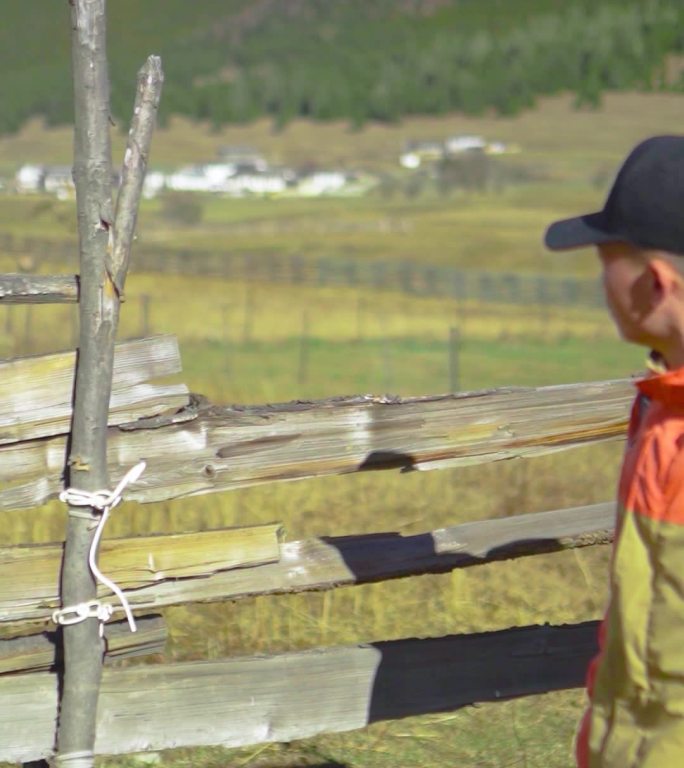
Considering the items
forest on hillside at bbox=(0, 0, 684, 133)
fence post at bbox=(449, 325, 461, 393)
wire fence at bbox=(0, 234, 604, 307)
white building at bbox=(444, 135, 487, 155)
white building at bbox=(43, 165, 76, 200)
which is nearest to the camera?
white building at bbox=(43, 165, 76, 200)

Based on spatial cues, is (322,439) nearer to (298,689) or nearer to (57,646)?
(298,689)

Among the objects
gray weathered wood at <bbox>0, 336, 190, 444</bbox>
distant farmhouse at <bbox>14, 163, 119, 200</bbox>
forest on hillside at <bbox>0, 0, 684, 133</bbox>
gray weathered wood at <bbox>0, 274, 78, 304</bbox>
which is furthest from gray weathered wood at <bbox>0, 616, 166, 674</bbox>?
forest on hillside at <bbox>0, 0, 684, 133</bbox>

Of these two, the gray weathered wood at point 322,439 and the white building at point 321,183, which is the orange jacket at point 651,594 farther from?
the white building at point 321,183

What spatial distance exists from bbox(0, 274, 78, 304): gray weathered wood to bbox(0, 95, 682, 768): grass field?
4.08 feet

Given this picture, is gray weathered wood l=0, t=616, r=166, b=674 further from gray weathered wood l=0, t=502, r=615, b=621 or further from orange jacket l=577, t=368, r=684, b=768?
orange jacket l=577, t=368, r=684, b=768

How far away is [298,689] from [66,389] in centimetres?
102

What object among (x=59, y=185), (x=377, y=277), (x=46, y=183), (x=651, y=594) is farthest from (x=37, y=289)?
(x=377, y=277)

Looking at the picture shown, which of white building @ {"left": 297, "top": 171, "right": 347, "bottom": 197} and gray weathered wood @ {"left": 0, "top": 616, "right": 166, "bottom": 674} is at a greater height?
white building @ {"left": 297, "top": 171, "right": 347, "bottom": 197}

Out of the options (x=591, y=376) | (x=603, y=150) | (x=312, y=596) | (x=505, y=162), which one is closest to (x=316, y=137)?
(x=505, y=162)

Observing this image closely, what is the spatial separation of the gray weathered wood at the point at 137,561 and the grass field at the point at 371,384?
88 centimetres

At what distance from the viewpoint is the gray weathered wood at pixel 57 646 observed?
3160mm

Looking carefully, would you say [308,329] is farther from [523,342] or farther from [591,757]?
[591,757]

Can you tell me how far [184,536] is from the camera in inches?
126

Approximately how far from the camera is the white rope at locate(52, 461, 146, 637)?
298 cm
